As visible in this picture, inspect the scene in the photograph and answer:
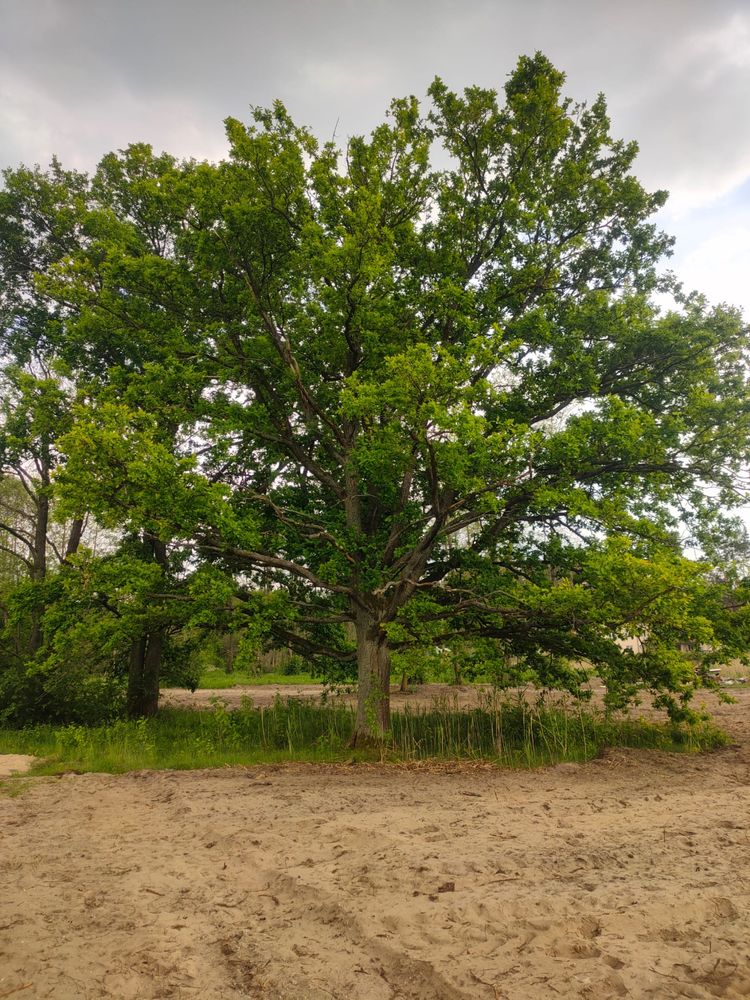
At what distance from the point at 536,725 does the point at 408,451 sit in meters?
6.67

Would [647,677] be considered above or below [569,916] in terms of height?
above

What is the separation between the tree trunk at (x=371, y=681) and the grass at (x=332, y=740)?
11.4 inches

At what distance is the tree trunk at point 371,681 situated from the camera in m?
11.4

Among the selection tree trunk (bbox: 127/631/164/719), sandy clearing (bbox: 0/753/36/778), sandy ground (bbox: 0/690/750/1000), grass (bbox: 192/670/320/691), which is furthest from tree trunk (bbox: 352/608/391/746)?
grass (bbox: 192/670/320/691)

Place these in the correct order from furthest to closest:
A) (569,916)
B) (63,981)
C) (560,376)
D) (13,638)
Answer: (13,638), (560,376), (569,916), (63,981)

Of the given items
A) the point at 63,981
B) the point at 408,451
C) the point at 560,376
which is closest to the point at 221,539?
the point at 408,451

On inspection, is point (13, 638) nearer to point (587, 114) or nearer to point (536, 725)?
point (536, 725)

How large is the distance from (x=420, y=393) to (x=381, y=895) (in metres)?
6.76

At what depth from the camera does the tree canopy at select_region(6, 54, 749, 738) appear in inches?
395

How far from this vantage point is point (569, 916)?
3922mm

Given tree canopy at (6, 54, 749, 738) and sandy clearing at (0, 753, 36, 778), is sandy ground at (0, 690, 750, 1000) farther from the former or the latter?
tree canopy at (6, 54, 749, 738)

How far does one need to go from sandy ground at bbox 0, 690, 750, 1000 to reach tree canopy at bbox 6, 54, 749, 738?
12.4ft

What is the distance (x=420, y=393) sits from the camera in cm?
944

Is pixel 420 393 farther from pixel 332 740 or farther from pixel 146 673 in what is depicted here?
pixel 146 673
